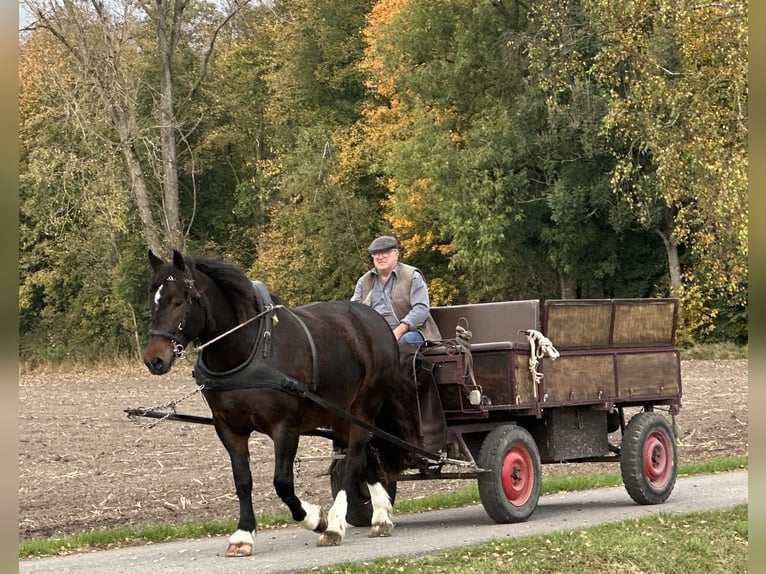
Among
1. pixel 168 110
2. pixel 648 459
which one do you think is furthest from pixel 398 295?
pixel 168 110

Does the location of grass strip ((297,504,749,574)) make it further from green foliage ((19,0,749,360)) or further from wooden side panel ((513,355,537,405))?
green foliage ((19,0,749,360))

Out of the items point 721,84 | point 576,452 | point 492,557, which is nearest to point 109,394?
point 721,84

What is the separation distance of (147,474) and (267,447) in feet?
10.7

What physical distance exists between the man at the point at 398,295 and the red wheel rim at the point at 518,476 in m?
1.17

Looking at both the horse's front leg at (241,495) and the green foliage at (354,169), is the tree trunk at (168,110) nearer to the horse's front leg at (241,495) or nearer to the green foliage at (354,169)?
the green foliage at (354,169)

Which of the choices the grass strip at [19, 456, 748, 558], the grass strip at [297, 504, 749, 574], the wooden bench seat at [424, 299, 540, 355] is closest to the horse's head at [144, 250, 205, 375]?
the grass strip at [297, 504, 749, 574]

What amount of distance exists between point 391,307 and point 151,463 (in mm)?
6417

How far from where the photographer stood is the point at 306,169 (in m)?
46.1

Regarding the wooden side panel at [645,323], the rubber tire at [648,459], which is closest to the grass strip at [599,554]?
the rubber tire at [648,459]

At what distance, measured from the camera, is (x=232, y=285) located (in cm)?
841

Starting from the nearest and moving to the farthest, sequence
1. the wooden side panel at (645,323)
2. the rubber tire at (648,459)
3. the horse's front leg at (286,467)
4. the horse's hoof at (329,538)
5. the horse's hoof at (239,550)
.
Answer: the horse's hoof at (239,550) < the horse's front leg at (286,467) < the horse's hoof at (329,538) < the rubber tire at (648,459) < the wooden side panel at (645,323)

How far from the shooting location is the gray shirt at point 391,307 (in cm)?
971

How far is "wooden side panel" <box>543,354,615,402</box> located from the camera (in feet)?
32.7

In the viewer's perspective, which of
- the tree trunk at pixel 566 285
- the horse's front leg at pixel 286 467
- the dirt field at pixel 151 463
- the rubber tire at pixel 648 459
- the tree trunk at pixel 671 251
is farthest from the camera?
the tree trunk at pixel 566 285
